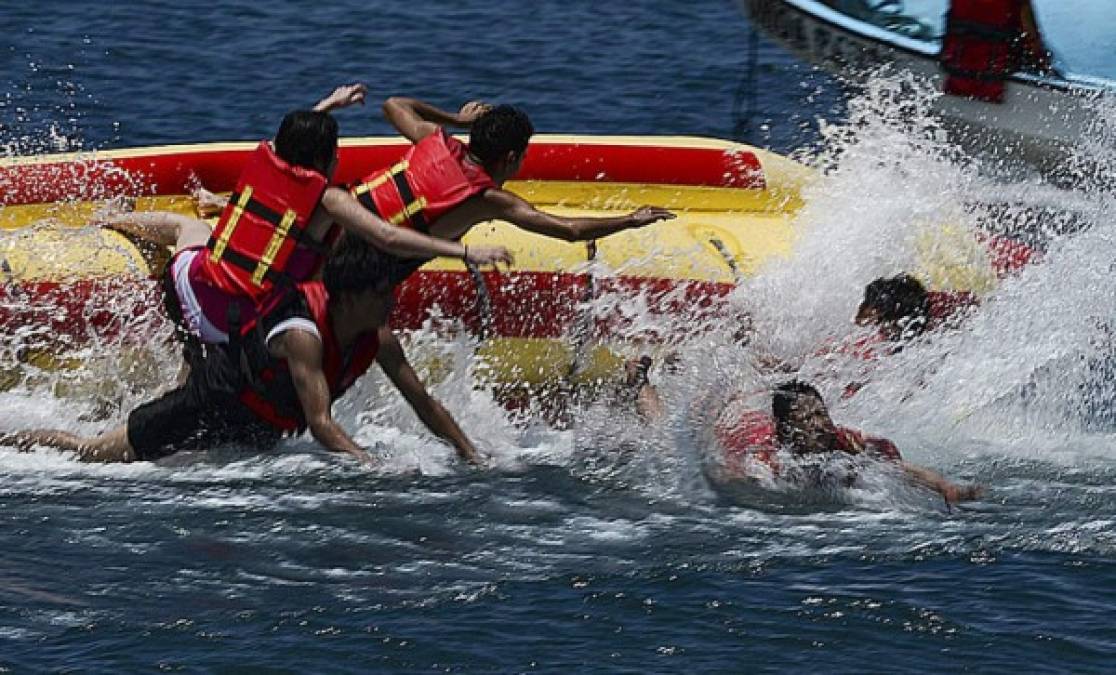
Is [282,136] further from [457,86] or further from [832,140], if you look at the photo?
[457,86]

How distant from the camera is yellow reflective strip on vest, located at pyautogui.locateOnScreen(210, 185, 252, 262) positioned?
24.8 feet

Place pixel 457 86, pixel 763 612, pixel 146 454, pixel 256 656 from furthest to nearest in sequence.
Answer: pixel 457 86, pixel 146 454, pixel 763 612, pixel 256 656

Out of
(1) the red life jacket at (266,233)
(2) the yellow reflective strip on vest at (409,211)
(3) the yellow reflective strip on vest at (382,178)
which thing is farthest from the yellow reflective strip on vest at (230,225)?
(2) the yellow reflective strip on vest at (409,211)

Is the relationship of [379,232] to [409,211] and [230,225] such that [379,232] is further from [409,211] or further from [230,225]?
[230,225]

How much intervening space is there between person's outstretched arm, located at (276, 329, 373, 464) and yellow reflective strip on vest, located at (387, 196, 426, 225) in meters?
0.52

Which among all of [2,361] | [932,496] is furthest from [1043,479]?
[2,361]

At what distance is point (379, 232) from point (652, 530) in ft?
4.69

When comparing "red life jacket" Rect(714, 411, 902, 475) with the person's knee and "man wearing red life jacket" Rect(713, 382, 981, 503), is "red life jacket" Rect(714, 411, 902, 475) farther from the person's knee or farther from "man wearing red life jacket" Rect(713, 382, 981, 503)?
the person's knee

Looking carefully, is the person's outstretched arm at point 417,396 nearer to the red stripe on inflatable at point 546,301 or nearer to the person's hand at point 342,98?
the red stripe on inflatable at point 546,301

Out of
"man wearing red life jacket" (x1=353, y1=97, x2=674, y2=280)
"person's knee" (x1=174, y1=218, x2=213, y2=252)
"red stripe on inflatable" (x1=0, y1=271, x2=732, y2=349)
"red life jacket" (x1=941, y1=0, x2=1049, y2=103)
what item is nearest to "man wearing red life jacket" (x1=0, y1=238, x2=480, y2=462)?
"man wearing red life jacket" (x1=353, y1=97, x2=674, y2=280)

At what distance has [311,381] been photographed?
7625 millimetres

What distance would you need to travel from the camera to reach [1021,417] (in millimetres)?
8797

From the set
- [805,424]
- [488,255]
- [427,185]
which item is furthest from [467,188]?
[805,424]

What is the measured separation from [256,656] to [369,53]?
31.9ft
